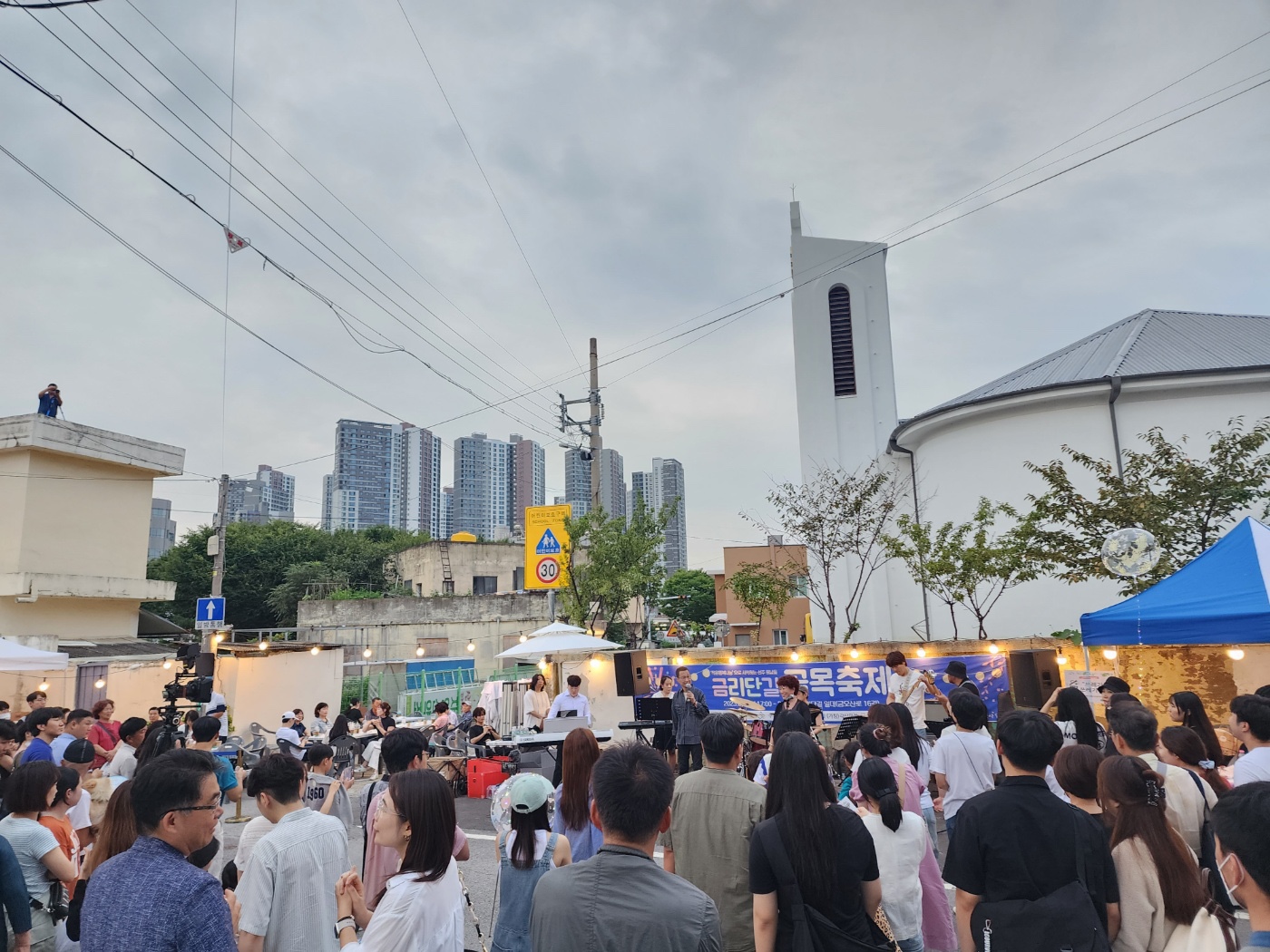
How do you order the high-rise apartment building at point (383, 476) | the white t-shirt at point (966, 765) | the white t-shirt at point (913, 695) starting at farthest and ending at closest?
the high-rise apartment building at point (383, 476) → the white t-shirt at point (913, 695) → the white t-shirt at point (966, 765)

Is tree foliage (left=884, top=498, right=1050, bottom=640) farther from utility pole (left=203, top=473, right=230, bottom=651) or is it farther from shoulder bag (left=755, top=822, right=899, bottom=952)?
utility pole (left=203, top=473, right=230, bottom=651)

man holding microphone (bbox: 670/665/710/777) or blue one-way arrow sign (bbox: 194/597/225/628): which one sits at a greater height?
blue one-way arrow sign (bbox: 194/597/225/628)

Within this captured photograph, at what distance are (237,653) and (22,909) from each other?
663 inches

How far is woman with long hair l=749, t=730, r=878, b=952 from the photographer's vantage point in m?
2.91

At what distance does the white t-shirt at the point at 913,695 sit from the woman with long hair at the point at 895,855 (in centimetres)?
566

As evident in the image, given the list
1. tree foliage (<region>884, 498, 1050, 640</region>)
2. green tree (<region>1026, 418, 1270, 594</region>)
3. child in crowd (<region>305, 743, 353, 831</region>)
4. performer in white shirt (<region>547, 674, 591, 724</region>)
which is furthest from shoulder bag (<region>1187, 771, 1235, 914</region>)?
tree foliage (<region>884, 498, 1050, 640</region>)

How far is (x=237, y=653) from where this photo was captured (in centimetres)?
1845

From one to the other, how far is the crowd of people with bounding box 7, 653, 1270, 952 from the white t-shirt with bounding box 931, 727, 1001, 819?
0.90 m

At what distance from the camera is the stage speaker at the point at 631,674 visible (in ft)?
42.8

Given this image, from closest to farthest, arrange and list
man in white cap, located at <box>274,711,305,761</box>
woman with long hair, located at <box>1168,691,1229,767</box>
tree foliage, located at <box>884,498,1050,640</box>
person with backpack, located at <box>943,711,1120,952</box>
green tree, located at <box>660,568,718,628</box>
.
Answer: person with backpack, located at <box>943,711,1120,952</box>, woman with long hair, located at <box>1168,691,1229,767</box>, man in white cap, located at <box>274,711,305,761</box>, tree foliage, located at <box>884,498,1050,640</box>, green tree, located at <box>660,568,718,628</box>

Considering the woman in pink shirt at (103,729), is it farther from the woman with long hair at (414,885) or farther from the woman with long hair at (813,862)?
the woman with long hair at (813,862)

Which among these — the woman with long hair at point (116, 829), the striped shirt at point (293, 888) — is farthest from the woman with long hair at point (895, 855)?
the woman with long hair at point (116, 829)

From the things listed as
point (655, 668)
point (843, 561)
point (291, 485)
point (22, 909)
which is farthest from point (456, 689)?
point (291, 485)

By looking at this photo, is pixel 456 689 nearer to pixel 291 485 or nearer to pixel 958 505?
pixel 958 505
